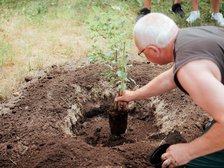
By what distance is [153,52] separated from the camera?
9.21ft

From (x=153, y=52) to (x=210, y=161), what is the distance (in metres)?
0.91

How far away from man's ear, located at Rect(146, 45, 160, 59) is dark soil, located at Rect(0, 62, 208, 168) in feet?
3.29

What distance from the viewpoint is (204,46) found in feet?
8.66

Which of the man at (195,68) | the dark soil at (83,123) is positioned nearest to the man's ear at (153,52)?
the man at (195,68)

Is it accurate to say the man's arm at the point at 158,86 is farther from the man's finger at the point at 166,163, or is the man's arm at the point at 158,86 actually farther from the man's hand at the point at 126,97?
the man's finger at the point at 166,163

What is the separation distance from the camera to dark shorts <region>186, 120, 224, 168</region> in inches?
116

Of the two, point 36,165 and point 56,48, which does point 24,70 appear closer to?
point 56,48

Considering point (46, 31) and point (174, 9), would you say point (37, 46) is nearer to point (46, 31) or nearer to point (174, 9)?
point (46, 31)

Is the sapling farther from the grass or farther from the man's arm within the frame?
the grass

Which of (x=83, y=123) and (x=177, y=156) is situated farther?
(x=83, y=123)

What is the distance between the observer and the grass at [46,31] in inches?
204

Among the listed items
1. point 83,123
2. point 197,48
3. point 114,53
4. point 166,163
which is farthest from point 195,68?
point 83,123

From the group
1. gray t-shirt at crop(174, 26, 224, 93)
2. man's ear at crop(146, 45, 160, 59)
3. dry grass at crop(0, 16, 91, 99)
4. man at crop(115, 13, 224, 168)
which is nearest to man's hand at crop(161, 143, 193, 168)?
man at crop(115, 13, 224, 168)

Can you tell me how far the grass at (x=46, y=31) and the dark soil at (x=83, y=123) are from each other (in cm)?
33
